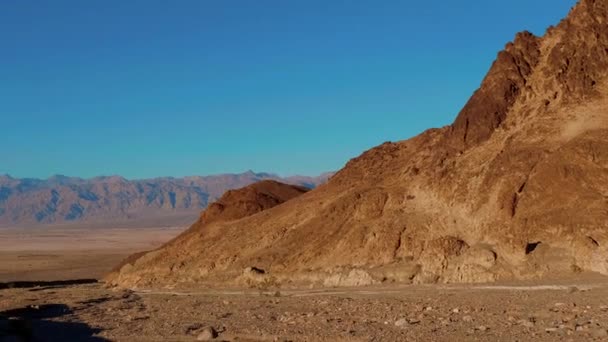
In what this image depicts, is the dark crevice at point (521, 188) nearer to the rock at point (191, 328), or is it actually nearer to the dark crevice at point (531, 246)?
the dark crevice at point (531, 246)

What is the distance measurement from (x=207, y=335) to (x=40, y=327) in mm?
7329

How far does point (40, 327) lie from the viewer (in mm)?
21234

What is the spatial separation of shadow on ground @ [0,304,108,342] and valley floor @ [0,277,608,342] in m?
0.04

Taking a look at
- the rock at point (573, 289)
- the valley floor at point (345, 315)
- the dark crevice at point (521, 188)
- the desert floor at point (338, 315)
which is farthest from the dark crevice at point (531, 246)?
the rock at point (573, 289)

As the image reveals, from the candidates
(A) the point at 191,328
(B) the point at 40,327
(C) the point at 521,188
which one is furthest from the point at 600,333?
(B) the point at 40,327

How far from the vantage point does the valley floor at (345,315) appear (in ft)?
51.3

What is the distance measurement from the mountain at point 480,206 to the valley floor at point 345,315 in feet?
8.13

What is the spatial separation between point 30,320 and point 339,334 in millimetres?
12949

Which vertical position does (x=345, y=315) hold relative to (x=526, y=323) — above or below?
below

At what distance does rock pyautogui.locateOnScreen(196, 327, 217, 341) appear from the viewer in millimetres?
17070

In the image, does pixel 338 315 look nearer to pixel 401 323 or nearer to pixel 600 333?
pixel 401 323

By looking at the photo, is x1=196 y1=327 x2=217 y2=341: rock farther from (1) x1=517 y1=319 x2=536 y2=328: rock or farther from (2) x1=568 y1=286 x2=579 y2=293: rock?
(2) x1=568 y1=286 x2=579 y2=293: rock

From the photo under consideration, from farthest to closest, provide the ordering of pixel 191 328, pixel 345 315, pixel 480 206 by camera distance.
Result: pixel 480 206, pixel 345 315, pixel 191 328

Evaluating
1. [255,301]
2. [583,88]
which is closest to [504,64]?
[583,88]
